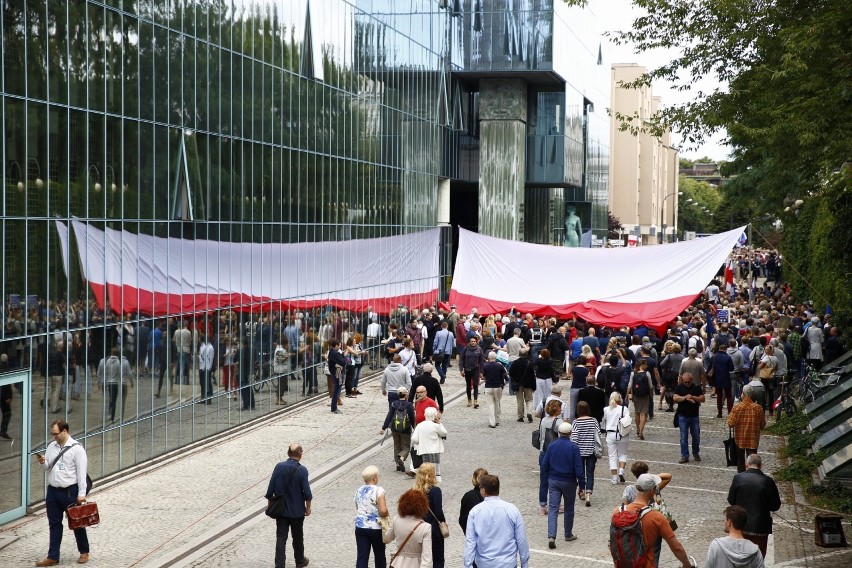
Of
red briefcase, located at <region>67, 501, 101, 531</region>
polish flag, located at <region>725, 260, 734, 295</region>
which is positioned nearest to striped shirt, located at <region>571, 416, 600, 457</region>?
red briefcase, located at <region>67, 501, 101, 531</region>

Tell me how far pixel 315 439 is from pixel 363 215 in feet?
42.9

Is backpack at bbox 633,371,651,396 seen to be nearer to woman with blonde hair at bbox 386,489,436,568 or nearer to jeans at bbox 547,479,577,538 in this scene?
jeans at bbox 547,479,577,538

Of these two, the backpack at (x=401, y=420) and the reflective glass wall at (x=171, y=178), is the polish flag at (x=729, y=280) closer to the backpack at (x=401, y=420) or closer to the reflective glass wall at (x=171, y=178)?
the reflective glass wall at (x=171, y=178)

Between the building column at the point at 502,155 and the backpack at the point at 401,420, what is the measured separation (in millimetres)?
30984

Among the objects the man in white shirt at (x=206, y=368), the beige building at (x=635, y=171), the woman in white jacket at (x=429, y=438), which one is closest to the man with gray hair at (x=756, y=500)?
the woman in white jacket at (x=429, y=438)

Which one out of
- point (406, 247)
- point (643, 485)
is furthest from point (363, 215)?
point (643, 485)

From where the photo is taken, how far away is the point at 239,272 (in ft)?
80.4

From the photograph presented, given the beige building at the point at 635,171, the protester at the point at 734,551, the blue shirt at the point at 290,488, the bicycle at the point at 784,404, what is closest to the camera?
the protester at the point at 734,551

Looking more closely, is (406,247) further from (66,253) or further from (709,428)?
(66,253)

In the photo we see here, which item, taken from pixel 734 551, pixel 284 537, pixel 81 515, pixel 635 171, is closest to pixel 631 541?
pixel 734 551

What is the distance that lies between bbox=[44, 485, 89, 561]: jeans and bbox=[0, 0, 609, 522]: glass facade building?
247 centimetres

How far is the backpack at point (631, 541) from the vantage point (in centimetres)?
1020

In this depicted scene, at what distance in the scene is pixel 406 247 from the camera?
39.8 meters

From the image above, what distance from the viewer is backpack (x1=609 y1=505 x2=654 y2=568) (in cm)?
1020
